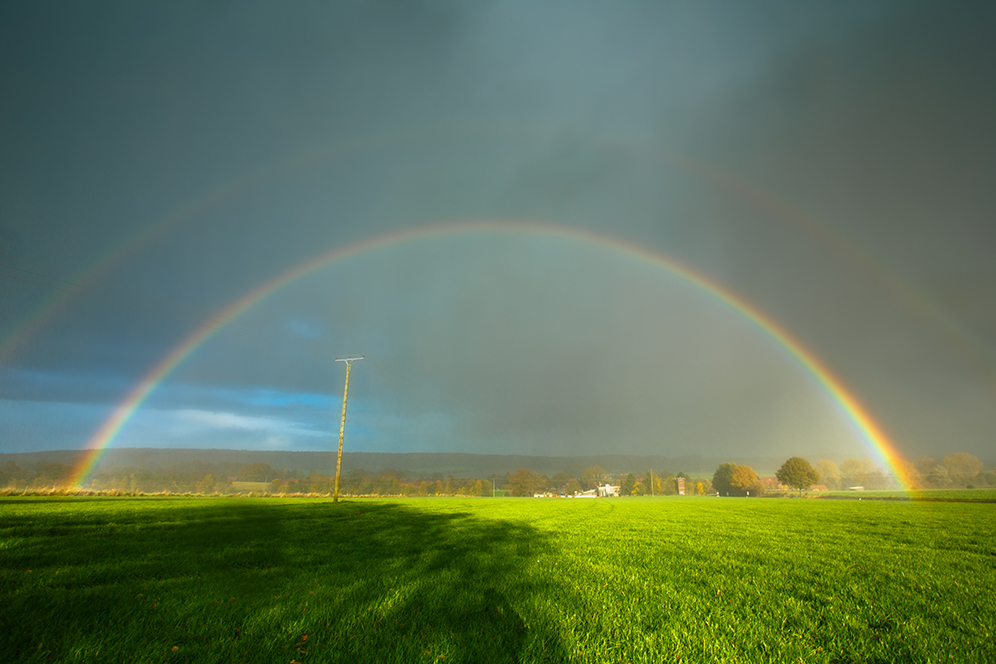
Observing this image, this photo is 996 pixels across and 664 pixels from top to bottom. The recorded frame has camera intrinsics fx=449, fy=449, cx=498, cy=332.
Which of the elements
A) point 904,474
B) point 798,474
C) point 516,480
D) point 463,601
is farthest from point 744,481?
point 463,601

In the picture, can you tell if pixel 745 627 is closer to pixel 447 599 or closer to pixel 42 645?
pixel 447 599

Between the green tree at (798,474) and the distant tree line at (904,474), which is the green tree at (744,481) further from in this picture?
the green tree at (798,474)

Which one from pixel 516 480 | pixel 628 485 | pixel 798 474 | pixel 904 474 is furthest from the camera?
pixel 904 474

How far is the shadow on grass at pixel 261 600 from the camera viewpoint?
14.4 ft

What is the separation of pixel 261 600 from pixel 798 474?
133 metres

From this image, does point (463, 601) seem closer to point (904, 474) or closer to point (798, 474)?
point (798, 474)

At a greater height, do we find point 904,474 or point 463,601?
point 463,601

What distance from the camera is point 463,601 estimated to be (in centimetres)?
615

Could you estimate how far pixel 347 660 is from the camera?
4.23m

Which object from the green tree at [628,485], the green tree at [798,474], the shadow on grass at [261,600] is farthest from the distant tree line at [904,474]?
the shadow on grass at [261,600]

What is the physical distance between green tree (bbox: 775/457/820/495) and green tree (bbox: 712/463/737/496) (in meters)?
27.5

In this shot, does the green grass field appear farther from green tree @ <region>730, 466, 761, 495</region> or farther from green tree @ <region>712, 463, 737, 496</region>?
green tree @ <region>712, 463, 737, 496</region>

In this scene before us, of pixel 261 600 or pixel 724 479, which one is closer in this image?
pixel 261 600

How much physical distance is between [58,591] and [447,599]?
15.9ft
